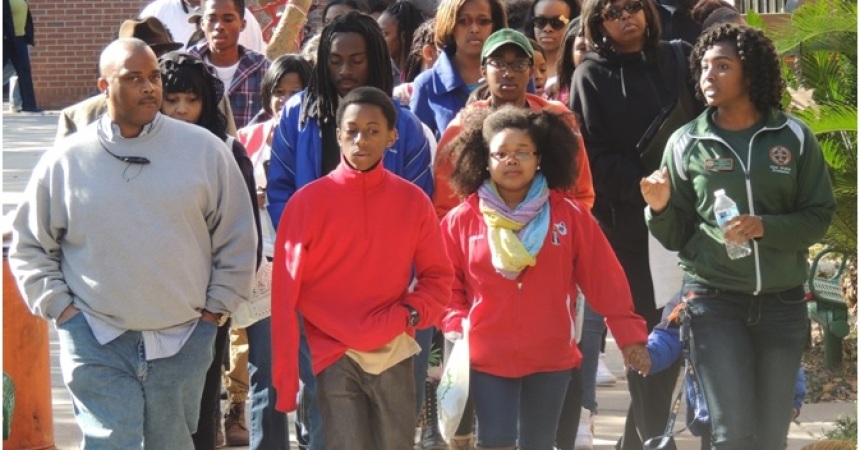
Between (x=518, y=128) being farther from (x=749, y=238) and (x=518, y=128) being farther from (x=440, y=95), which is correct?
(x=440, y=95)

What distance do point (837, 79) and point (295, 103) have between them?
3.46 m

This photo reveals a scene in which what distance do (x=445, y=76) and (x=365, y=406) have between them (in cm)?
196

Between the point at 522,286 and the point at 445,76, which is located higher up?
the point at 445,76

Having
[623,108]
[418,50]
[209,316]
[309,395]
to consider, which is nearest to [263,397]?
[309,395]

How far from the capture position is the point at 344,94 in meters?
6.84

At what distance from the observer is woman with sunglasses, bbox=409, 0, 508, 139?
7.55 meters

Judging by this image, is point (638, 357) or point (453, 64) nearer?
point (638, 357)

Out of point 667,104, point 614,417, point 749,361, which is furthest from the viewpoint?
point 614,417

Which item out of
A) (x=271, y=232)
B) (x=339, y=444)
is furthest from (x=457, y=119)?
(x=339, y=444)

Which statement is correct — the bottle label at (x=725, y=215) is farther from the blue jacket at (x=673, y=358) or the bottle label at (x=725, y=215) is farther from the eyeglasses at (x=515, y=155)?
the eyeglasses at (x=515, y=155)

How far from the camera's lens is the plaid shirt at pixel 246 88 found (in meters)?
8.30

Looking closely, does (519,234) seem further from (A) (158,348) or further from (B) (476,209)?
→ (A) (158,348)

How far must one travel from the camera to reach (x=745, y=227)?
19.5 ft

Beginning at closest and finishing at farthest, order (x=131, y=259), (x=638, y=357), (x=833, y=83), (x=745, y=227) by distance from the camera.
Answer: (x=131, y=259) < (x=745, y=227) < (x=638, y=357) < (x=833, y=83)
